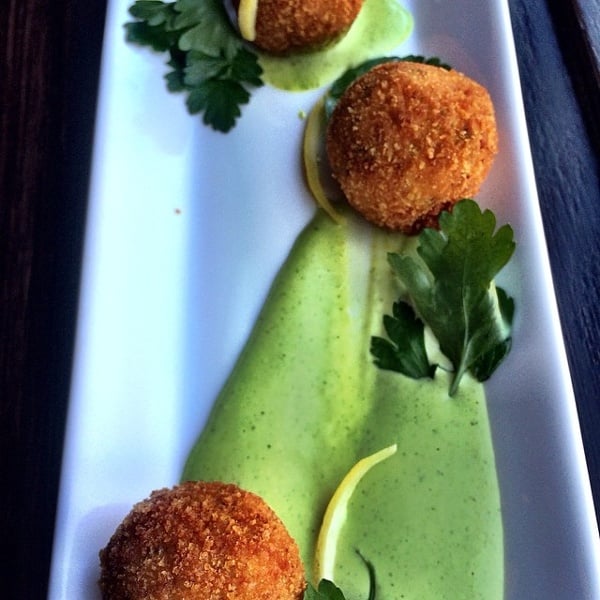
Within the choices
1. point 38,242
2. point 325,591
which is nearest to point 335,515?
point 325,591

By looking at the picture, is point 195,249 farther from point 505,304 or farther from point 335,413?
point 505,304

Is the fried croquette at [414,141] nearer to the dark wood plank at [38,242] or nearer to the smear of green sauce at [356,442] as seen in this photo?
the smear of green sauce at [356,442]

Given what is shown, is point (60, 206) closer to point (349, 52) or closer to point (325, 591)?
point (349, 52)

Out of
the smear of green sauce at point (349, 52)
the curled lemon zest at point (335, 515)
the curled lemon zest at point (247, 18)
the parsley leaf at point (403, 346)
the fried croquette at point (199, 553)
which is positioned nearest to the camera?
Answer: the fried croquette at point (199, 553)

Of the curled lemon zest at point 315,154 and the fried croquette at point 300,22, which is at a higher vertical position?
the fried croquette at point 300,22

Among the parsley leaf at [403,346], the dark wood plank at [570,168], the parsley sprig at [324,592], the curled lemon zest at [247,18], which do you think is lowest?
the parsley sprig at [324,592]

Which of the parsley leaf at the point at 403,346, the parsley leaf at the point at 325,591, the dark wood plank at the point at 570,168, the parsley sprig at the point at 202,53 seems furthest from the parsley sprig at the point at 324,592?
the parsley sprig at the point at 202,53

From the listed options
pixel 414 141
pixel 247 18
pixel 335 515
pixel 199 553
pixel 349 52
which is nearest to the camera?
pixel 199 553
